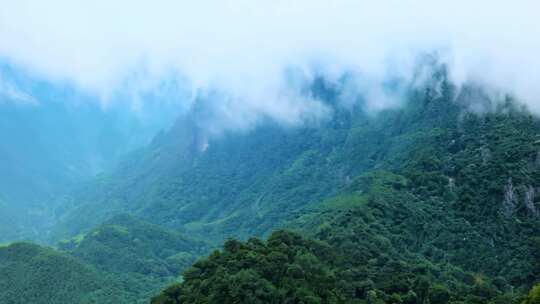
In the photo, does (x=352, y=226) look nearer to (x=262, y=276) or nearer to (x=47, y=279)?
(x=262, y=276)

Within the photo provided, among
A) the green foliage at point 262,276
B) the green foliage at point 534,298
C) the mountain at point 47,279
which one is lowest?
the green foliage at point 534,298

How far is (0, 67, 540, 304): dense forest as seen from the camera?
62.0m

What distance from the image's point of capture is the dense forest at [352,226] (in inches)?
2440

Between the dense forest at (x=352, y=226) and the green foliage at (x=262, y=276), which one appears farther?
the dense forest at (x=352, y=226)

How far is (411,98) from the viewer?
15400 centimetres

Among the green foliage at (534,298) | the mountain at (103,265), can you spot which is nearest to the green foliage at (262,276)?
the green foliage at (534,298)

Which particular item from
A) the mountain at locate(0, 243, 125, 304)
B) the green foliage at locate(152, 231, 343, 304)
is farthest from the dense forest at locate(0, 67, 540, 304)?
the mountain at locate(0, 243, 125, 304)

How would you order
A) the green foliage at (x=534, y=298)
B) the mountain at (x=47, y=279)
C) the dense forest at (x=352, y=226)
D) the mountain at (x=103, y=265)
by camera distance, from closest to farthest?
the green foliage at (x=534, y=298) → the dense forest at (x=352, y=226) → the mountain at (x=47, y=279) → the mountain at (x=103, y=265)

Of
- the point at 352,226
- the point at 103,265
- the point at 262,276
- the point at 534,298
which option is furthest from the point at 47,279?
the point at 534,298

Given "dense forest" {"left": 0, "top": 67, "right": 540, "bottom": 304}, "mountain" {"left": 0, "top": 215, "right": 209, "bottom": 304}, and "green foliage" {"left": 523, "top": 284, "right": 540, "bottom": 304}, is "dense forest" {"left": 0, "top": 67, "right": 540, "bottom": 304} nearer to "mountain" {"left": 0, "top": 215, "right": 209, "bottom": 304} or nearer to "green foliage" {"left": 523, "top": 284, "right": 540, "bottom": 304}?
"green foliage" {"left": 523, "top": 284, "right": 540, "bottom": 304}

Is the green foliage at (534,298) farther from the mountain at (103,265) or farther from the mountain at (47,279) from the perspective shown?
the mountain at (47,279)

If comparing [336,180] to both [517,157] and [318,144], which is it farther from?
[517,157]

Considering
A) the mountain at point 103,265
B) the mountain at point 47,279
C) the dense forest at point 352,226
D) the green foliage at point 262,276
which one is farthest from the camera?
the mountain at point 103,265

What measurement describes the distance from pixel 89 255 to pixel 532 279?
9507cm
